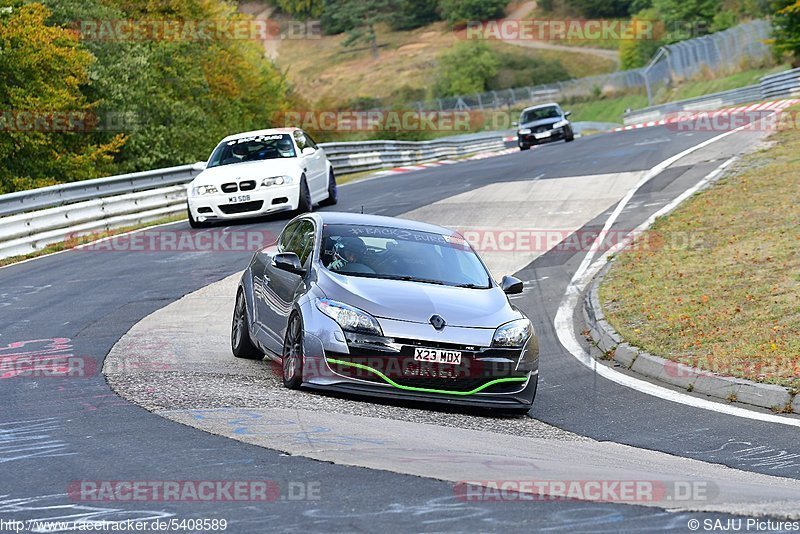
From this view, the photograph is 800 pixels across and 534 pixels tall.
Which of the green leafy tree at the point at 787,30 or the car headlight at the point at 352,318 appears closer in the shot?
the car headlight at the point at 352,318

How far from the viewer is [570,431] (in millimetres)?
9266

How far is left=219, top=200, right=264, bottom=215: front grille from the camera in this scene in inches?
884

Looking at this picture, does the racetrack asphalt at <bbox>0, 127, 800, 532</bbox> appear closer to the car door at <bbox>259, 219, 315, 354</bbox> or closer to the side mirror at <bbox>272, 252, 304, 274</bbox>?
the car door at <bbox>259, 219, 315, 354</bbox>

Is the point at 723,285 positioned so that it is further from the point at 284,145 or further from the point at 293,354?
the point at 284,145

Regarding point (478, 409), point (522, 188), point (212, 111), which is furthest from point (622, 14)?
point (478, 409)

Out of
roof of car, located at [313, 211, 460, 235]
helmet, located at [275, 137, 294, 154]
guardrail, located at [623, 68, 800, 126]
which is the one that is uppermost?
helmet, located at [275, 137, 294, 154]

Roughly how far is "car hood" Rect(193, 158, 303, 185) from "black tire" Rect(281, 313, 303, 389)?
12.7 meters

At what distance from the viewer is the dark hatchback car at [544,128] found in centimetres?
4800

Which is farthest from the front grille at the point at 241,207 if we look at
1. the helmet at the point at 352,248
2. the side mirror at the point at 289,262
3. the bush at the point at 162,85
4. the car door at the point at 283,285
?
the bush at the point at 162,85

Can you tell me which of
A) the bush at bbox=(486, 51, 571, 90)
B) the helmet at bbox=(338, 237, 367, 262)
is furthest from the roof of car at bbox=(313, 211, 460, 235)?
the bush at bbox=(486, 51, 571, 90)

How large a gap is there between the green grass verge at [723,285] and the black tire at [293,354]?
3751 mm

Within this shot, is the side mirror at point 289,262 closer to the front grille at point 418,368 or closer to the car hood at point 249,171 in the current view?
the front grille at point 418,368

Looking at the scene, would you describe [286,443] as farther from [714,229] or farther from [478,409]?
[714,229]

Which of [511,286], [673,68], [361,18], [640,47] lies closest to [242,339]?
[511,286]
